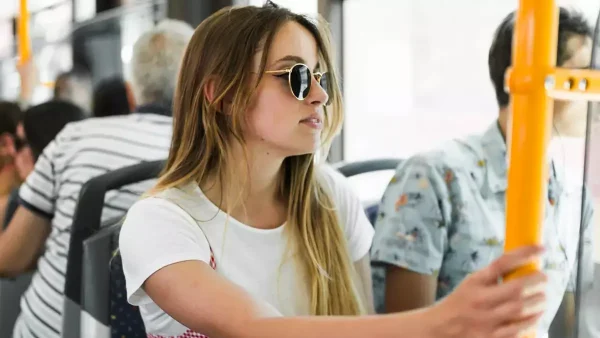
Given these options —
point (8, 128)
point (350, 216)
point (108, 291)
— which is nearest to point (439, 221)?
point (350, 216)

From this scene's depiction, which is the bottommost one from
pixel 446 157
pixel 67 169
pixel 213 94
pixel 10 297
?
pixel 10 297

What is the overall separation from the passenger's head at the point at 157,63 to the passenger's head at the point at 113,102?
0.38m

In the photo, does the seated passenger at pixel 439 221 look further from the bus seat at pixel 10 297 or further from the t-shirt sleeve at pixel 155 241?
the bus seat at pixel 10 297

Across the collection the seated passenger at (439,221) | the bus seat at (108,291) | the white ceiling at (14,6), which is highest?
the white ceiling at (14,6)

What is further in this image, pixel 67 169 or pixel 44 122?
pixel 44 122

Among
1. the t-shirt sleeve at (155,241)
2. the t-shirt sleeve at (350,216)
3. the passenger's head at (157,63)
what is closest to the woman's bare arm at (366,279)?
the t-shirt sleeve at (350,216)

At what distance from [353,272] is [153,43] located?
3.25 feet

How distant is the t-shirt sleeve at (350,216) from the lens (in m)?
1.14

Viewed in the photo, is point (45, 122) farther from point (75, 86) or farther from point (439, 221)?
point (439, 221)

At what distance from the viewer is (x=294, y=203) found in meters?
1.07

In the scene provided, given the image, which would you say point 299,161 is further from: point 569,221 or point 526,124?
point 526,124

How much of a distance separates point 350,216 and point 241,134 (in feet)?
0.82

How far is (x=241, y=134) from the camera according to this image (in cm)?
99

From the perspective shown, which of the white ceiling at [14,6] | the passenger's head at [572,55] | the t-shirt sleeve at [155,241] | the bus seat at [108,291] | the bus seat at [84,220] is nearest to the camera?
the passenger's head at [572,55]
